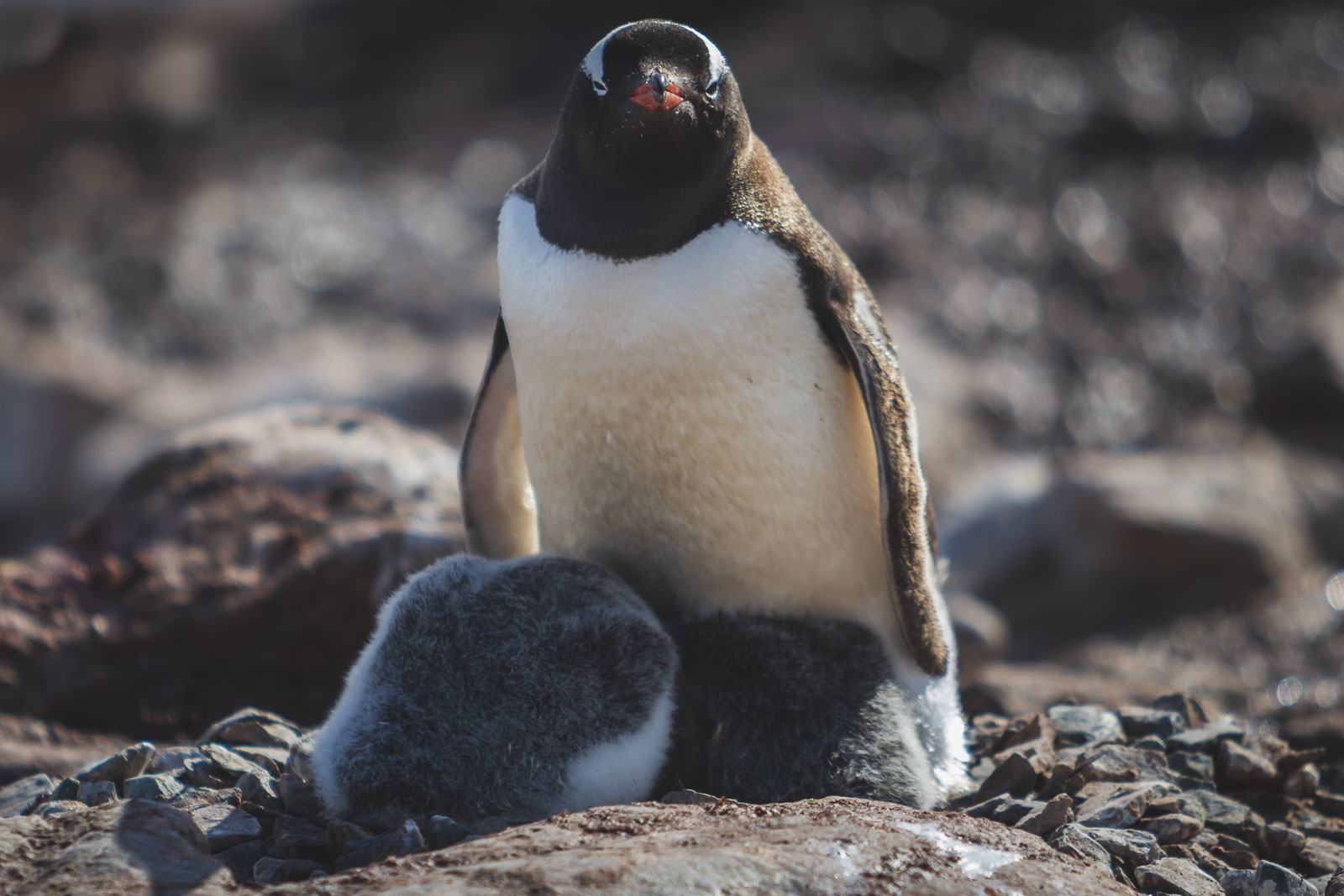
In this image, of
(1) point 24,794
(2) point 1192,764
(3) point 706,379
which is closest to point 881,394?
(3) point 706,379

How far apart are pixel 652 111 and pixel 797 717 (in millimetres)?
1454

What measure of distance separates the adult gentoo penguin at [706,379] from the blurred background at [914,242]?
2.64 metres

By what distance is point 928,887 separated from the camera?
2.19m

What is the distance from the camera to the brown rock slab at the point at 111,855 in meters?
2.08

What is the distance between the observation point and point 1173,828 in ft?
9.50

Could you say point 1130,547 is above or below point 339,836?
below

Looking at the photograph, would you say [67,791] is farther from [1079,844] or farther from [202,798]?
[1079,844]

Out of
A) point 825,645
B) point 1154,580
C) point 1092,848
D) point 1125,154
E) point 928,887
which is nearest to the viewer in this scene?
point 928,887

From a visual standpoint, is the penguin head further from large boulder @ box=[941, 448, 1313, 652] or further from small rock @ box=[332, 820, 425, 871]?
large boulder @ box=[941, 448, 1313, 652]

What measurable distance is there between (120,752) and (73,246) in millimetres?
10175

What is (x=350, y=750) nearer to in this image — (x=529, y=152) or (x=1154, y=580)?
(x=1154, y=580)

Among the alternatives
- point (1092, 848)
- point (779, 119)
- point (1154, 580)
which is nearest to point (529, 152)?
point (779, 119)

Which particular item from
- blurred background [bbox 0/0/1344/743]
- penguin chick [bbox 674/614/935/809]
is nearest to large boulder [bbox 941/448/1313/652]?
blurred background [bbox 0/0/1344/743]

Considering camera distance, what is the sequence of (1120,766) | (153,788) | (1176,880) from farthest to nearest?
1. (1120,766)
2. (153,788)
3. (1176,880)
